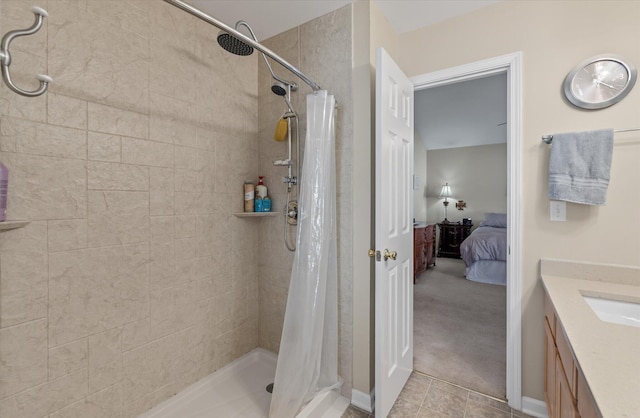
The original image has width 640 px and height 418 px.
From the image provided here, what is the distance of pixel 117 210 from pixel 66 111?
488 mm

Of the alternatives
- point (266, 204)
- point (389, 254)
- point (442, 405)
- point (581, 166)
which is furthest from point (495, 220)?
point (266, 204)

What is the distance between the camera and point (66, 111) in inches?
49.6

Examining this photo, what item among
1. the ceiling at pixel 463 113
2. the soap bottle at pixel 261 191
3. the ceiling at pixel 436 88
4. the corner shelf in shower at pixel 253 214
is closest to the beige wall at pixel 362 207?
the ceiling at pixel 436 88

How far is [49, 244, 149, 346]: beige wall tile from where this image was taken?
124cm

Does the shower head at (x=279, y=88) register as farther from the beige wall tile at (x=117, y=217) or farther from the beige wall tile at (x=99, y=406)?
the beige wall tile at (x=99, y=406)

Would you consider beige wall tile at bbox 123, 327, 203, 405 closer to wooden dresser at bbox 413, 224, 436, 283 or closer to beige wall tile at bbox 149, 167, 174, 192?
beige wall tile at bbox 149, 167, 174, 192

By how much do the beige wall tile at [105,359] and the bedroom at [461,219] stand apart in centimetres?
195

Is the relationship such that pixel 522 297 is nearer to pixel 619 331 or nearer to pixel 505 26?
pixel 619 331

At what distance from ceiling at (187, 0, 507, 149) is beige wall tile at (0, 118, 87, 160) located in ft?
3.62

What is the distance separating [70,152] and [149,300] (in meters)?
0.84

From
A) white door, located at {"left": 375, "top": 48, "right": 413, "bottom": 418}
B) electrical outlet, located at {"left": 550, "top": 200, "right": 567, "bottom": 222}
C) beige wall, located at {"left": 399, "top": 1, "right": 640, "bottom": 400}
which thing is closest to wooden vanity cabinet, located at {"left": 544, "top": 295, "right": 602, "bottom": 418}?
beige wall, located at {"left": 399, "top": 1, "right": 640, "bottom": 400}

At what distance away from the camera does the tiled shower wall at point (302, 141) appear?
175 cm

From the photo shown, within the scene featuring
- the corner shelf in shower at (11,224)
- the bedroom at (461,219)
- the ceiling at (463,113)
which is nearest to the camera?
the corner shelf in shower at (11,224)

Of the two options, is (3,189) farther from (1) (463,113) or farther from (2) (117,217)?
(1) (463,113)
